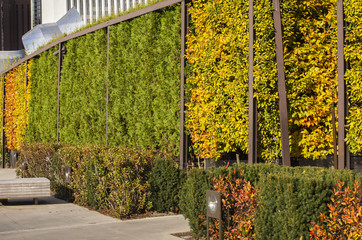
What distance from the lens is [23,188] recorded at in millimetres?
12664

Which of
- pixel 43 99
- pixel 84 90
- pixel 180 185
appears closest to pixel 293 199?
pixel 180 185

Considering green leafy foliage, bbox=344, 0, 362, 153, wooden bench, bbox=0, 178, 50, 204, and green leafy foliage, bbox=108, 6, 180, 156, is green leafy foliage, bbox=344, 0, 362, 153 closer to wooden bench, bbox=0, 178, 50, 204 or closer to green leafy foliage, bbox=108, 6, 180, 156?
green leafy foliage, bbox=108, 6, 180, 156

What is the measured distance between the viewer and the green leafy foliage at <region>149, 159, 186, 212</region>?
1107 cm

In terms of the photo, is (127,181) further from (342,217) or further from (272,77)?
(342,217)

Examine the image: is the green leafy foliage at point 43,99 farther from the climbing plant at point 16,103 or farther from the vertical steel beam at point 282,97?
the vertical steel beam at point 282,97

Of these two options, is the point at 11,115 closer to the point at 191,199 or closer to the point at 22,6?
the point at 191,199

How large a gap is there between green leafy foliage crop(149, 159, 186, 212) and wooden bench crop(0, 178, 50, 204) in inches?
113

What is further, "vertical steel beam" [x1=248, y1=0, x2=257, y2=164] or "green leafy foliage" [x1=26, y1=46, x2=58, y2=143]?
"green leafy foliage" [x1=26, y1=46, x2=58, y2=143]

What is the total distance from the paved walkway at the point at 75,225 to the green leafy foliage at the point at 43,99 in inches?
370

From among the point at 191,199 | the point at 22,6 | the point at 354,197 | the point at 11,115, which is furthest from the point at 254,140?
the point at 22,6

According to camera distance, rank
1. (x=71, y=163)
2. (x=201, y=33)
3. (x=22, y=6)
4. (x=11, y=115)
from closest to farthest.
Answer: (x=201, y=33) < (x=71, y=163) < (x=11, y=115) < (x=22, y=6)

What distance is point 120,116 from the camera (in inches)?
597

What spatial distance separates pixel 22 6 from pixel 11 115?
56.8 m

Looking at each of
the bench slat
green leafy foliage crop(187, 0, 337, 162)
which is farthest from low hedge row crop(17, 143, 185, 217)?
green leafy foliage crop(187, 0, 337, 162)
